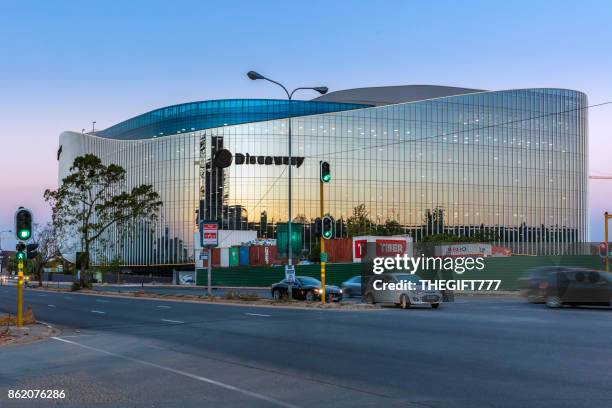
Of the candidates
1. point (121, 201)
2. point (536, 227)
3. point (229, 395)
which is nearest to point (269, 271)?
point (121, 201)

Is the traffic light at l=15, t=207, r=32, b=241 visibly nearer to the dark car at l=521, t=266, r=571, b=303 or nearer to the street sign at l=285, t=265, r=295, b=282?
the street sign at l=285, t=265, r=295, b=282

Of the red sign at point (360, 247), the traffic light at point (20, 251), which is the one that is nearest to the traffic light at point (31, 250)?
the traffic light at point (20, 251)

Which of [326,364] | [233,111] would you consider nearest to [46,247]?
[233,111]

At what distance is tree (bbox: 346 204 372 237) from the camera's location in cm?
10906

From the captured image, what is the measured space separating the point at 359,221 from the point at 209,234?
70730 millimetres

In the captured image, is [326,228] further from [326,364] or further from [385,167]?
[385,167]

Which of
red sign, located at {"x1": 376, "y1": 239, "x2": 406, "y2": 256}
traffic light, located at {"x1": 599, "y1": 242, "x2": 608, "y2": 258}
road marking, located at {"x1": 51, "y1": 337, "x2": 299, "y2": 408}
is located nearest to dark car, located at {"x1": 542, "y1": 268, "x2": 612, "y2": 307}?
traffic light, located at {"x1": 599, "y1": 242, "x2": 608, "y2": 258}

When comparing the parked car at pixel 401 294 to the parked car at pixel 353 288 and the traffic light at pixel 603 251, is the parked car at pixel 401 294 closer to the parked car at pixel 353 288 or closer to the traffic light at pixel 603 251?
the parked car at pixel 353 288

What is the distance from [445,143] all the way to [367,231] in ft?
65.8

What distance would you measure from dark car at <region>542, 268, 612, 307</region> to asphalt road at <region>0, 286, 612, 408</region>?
6667mm

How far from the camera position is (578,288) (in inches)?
1140

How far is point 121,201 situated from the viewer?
66.7 m

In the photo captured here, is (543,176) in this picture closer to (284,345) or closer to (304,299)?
(304,299)

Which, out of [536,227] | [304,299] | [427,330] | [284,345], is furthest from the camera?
[536,227]
